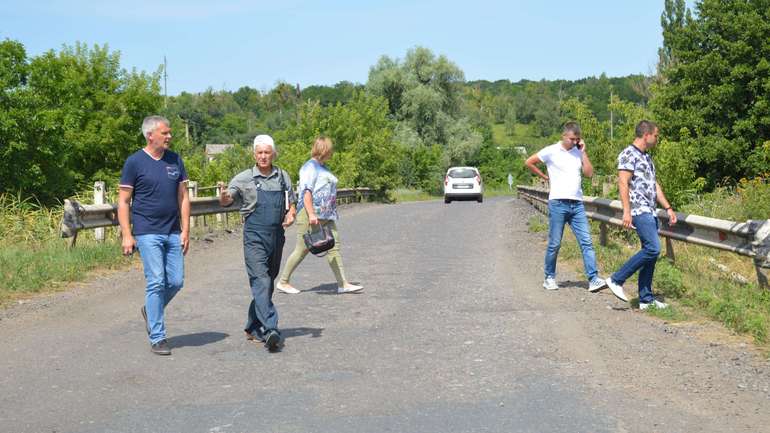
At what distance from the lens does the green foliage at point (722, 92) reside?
106 feet

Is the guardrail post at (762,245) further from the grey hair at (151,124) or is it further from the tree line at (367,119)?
the tree line at (367,119)

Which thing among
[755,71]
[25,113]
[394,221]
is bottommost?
[394,221]

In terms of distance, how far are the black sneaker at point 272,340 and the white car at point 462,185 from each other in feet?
104

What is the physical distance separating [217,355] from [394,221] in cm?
1568

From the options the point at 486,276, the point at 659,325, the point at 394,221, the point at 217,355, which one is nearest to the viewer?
the point at 217,355

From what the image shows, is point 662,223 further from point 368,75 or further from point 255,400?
point 368,75

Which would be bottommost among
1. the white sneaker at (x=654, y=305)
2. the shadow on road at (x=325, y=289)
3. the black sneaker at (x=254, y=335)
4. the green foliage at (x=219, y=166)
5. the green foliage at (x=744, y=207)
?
the shadow on road at (x=325, y=289)

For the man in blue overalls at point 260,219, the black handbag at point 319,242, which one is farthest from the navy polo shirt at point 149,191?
the black handbag at point 319,242

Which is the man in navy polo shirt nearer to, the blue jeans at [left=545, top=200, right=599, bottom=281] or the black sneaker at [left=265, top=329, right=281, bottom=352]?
the black sneaker at [left=265, top=329, right=281, bottom=352]

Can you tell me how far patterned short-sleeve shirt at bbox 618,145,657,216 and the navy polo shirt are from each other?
4.45 m

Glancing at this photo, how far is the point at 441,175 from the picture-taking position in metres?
66.4

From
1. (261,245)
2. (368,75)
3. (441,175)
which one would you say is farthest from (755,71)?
(368,75)

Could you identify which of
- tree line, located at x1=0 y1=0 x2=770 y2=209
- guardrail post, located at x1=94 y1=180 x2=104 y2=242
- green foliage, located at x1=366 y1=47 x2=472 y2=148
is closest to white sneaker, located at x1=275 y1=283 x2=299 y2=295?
guardrail post, located at x1=94 y1=180 x2=104 y2=242

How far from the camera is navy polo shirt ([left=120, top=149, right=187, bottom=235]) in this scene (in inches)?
257
